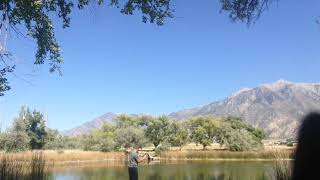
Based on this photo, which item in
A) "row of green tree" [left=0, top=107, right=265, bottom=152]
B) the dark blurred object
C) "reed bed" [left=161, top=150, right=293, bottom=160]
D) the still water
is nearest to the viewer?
the dark blurred object

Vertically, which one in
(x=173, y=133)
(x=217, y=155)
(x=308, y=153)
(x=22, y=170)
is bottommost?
(x=308, y=153)

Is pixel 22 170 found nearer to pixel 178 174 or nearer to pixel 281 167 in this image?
pixel 281 167

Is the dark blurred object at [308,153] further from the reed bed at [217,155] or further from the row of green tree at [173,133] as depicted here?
the row of green tree at [173,133]

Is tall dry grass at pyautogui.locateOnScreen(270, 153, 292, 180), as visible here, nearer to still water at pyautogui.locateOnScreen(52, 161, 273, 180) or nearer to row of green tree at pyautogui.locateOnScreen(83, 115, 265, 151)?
still water at pyautogui.locateOnScreen(52, 161, 273, 180)

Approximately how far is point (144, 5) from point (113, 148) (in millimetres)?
64086

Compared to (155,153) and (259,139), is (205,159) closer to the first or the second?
(155,153)

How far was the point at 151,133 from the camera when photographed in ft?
267

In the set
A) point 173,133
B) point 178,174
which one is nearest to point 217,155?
point 173,133

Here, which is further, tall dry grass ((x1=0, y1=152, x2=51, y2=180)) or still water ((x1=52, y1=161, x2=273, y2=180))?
still water ((x1=52, y1=161, x2=273, y2=180))

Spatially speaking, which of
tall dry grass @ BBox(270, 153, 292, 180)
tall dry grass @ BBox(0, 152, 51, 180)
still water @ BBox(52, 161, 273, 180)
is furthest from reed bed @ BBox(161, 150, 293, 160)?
tall dry grass @ BBox(0, 152, 51, 180)

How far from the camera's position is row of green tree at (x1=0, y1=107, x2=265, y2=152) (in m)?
73.3

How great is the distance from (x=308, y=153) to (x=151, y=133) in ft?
265

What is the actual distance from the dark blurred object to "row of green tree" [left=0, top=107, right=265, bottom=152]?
6536cm

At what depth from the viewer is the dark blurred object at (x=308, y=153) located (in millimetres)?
1045
